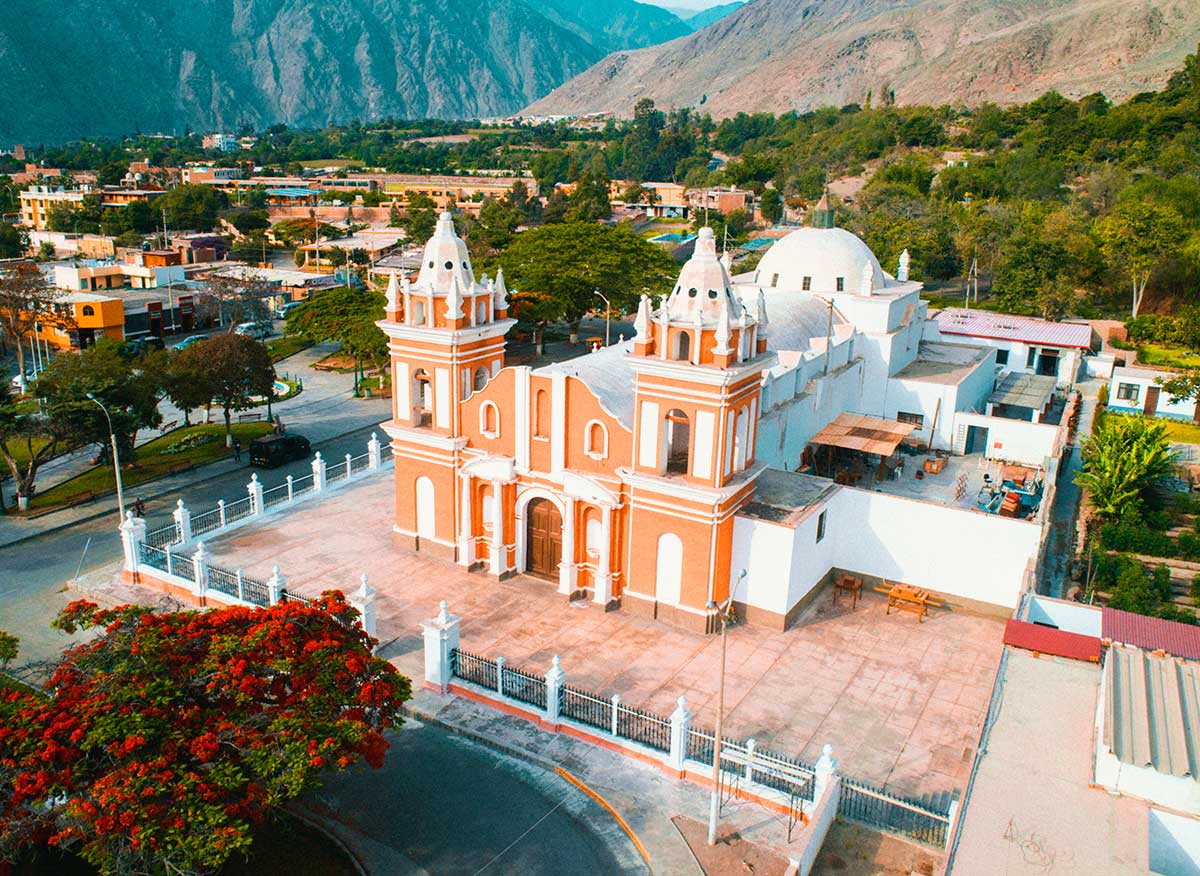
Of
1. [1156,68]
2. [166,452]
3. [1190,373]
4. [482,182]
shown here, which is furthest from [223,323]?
[1156,68]

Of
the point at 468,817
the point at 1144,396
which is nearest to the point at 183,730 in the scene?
the point at 468,817

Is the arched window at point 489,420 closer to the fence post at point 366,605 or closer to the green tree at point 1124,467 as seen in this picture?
the fence post at point 366,605

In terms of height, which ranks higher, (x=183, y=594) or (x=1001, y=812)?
(x=1001, y=812)

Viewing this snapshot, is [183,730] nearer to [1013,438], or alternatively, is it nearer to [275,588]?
[275,588]

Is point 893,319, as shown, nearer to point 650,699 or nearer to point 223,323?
point 650,699

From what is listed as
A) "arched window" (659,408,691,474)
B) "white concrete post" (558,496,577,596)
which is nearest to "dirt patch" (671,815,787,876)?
"arched window" (659,408,691,474)

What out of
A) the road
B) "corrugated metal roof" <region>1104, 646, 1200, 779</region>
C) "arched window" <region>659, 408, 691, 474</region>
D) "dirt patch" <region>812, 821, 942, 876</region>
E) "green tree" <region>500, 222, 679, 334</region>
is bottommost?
the road

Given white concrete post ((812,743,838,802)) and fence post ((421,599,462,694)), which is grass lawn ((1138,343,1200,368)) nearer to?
white concrete post ((812,743,838,802))
